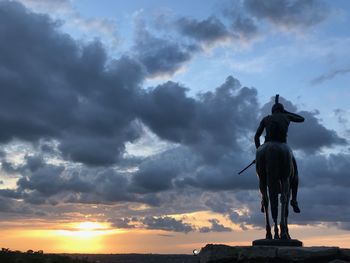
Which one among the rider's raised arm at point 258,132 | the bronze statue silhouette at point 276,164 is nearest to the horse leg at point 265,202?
the bronze statue silhouette at point 276,164

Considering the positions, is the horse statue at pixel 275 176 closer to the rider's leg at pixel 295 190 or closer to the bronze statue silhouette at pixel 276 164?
the bronze statue silhouette at pixel 276 164

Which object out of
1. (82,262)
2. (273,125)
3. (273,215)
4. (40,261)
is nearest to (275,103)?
(273,125)

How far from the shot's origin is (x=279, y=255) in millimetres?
10781

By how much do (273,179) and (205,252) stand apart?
2322 mm

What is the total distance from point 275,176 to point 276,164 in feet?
0.94

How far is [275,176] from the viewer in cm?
1248

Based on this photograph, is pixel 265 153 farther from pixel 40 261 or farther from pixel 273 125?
pixel 40 261

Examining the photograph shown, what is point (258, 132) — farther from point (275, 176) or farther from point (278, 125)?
point (275, 176)

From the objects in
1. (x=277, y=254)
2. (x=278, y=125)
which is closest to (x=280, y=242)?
(x=277, y=254)

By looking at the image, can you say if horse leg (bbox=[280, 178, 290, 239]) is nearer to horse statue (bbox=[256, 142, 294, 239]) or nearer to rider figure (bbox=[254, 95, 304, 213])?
horse statue (bbox=[256, 142, 294, 239])

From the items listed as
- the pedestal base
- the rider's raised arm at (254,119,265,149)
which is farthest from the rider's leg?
the pedestal base

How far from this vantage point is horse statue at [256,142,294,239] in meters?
12.4

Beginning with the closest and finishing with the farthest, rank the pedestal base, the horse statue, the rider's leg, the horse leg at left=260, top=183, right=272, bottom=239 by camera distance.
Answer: the pedestal base, the horse statue, the horse leg at left=260, top=183, right=272, bottom=239, the rider's leg

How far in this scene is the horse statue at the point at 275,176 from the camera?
40.7ft
